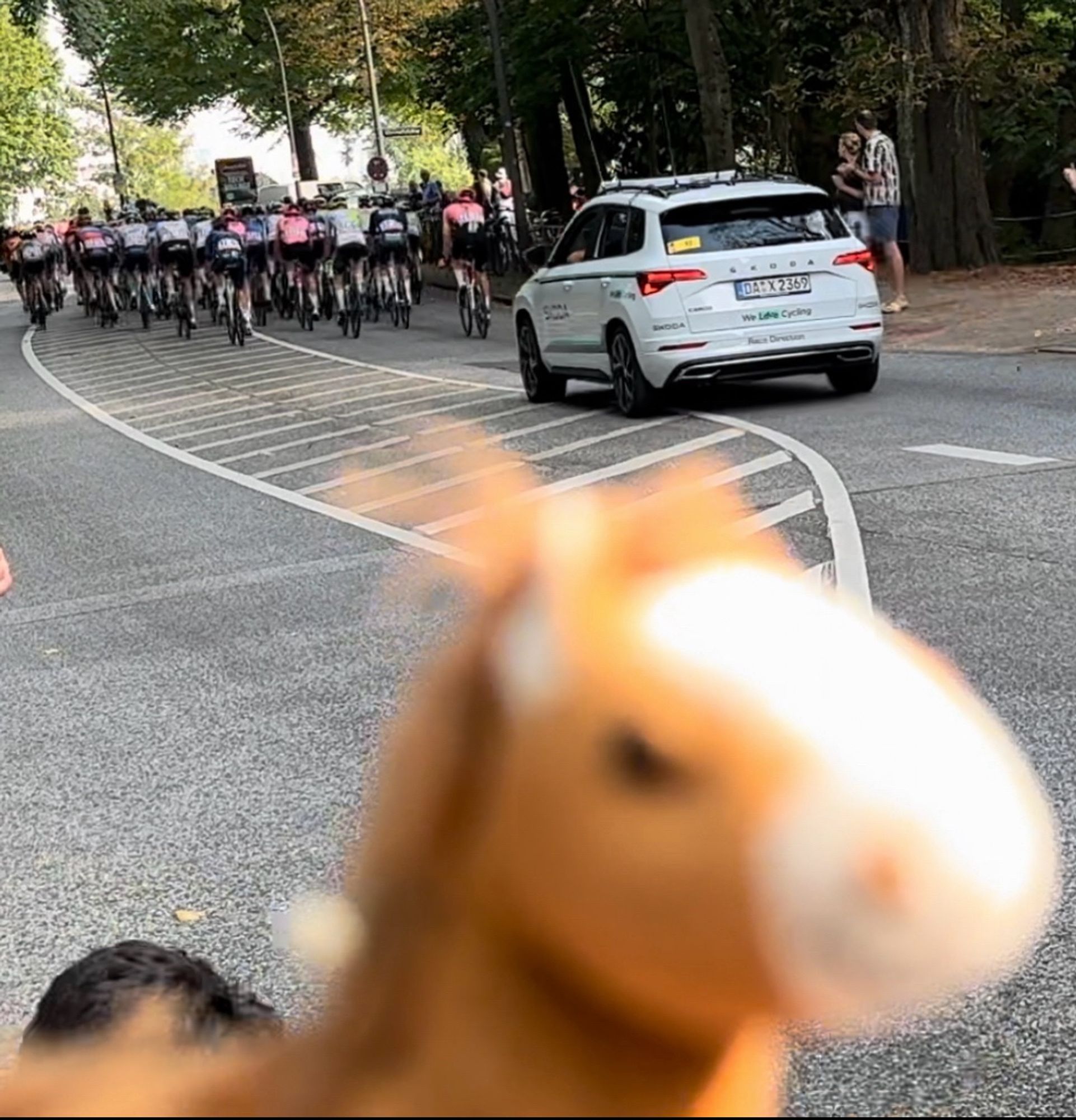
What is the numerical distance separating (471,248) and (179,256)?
1002 cm

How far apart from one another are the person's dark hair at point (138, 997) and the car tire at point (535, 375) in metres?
14.6

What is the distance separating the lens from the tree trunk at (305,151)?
6669cm

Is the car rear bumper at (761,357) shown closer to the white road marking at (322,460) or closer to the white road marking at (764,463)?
the white road marking at (322,460)

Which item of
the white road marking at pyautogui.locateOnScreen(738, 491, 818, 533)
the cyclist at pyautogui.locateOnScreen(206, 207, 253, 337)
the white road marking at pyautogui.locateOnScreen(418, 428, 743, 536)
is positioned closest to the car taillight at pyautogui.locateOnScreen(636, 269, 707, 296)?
the white road marking at pyautogui.locateOnScreen(418, 428, 743, 536)

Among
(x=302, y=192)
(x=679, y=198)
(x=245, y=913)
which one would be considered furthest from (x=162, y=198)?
(x=245, y=913)

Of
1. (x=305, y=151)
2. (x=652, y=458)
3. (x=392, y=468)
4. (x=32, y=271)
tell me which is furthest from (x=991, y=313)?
(x=305, y=151)

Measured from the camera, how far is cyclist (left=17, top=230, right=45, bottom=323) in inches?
1531

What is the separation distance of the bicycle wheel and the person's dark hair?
23.4 meters

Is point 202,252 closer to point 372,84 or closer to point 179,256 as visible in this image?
point 179,256

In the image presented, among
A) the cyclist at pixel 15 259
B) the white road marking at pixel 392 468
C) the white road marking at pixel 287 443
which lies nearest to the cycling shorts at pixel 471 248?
the white road marking at pixel 287 443

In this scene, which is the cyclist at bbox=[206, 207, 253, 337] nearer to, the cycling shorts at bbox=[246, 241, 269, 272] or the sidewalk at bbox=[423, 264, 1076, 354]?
the cycling shorts at bbox=[246, 241, 269, 272]

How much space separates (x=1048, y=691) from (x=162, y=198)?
512 ft

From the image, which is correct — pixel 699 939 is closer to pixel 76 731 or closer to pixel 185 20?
pixel 76 731

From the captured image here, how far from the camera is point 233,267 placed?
27750 millimetres
